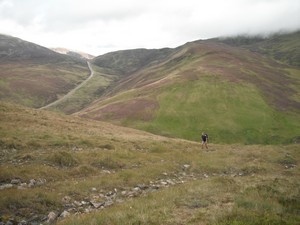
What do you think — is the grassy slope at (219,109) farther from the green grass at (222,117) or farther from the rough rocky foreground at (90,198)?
the rough rocky foreground at (90,198)

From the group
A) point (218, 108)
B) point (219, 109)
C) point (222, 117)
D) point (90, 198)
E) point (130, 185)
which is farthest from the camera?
point (218, 108)

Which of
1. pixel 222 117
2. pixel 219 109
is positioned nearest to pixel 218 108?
pixel 219 109

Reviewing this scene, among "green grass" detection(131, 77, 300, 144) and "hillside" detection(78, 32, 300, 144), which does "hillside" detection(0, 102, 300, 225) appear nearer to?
"green grass" detection(131, 77, 300, 144)

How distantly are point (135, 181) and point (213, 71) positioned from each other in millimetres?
98908

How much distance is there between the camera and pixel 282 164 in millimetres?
31266

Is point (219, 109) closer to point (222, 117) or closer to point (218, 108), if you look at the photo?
point (218, 108)

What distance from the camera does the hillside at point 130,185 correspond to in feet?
42.6

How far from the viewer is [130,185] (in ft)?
66.0

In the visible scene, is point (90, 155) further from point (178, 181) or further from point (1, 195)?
point (1, 195)

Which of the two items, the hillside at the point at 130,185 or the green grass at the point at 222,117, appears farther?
the green grass at the point at 222,117

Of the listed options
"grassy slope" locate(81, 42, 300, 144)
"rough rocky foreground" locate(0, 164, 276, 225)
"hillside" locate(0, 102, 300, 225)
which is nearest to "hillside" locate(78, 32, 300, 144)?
"grassy slope" locate(81, 42, 300, 144)

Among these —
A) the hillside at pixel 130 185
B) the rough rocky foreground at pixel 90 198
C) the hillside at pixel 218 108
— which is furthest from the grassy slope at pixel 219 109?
the rough rocky foreground at pixel 90 198

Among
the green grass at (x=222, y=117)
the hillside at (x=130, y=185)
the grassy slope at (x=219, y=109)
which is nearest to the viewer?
the hillside at (x=130, y=185)

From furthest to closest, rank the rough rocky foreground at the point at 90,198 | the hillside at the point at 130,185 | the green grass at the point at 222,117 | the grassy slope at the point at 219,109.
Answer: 1. the grassy slope at the point at 219,109
2. the green grass at the point at 222,117
3. the rough rocky foreground at the point at 90,198
4. the hillside at the point at 130,185
